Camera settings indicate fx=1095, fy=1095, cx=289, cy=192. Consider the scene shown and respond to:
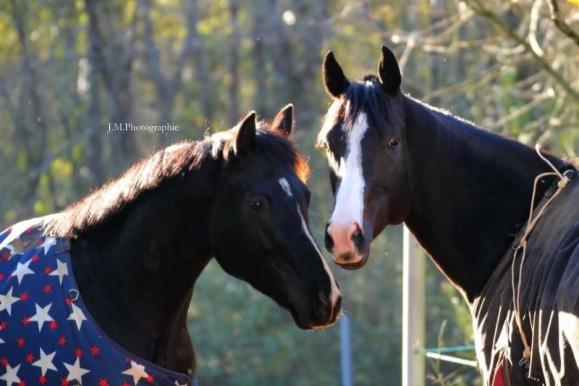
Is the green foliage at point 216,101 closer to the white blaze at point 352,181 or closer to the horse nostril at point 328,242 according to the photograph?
the white blaze at point 352,181

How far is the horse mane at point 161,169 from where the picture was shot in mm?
3646

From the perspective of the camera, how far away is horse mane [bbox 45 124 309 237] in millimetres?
3646

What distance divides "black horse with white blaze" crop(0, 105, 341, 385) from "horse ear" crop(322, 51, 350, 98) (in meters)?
0.35

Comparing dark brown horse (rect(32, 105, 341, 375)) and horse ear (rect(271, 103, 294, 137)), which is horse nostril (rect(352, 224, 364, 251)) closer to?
dark brown horse (rect(32, 105, 341, 375))

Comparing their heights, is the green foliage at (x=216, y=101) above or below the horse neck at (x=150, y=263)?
below

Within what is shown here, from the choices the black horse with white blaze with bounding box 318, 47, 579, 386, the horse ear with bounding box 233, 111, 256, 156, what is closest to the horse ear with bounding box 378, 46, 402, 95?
the black horse with white blaze with bounding box 318, 47, 579, 386

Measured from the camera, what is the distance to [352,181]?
3678 millimetres

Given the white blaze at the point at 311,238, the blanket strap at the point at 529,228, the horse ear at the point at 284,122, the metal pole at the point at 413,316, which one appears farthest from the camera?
the metal pole at the point at 413,316

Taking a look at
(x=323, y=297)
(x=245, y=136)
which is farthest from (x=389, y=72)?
(x=323, y=297)

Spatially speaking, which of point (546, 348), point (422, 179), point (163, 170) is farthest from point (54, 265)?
point (546, 348)

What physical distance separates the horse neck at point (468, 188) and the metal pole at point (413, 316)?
3.46 ft

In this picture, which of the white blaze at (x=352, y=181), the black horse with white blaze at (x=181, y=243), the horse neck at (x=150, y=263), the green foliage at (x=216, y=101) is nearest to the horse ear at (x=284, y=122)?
the black horse with white blaze at (x=181, y=243)

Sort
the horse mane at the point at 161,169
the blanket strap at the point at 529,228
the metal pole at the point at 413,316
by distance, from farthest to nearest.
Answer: the metal pole at the point at 413,316 < the horse mane at the point at 161,169 < the blanket strap at the point at 529,228

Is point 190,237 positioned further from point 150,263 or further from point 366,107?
point 366,107
